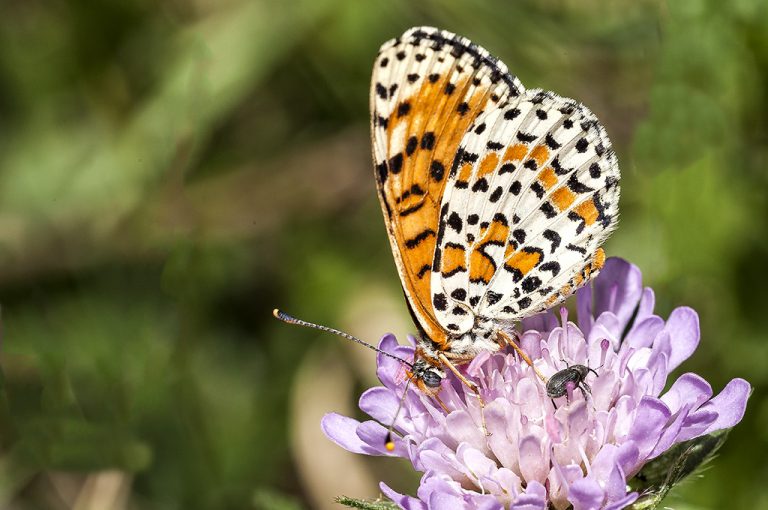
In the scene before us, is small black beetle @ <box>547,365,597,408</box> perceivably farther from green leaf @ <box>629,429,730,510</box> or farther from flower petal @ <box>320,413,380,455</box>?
flower petal @ <box>320,413,380,455</box>

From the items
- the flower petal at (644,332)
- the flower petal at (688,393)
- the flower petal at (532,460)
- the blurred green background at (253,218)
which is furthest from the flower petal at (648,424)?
the blurred green background at (253,218)

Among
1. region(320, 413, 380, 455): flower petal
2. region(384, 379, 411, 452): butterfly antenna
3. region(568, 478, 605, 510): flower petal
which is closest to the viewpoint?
region(568, 478, 605, 510): flower petal

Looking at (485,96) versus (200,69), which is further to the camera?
(200,69)

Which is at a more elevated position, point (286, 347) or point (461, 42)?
point (461, 42)

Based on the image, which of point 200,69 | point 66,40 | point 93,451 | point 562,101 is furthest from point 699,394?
point 66,40

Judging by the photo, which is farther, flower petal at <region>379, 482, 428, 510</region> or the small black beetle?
the small black beetle

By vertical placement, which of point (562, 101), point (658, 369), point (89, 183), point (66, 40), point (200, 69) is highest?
point (66, 40)

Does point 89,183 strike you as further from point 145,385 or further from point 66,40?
point 145,385

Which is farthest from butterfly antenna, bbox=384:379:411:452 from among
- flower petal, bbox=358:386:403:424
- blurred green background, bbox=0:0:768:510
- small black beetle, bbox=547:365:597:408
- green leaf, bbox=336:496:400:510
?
blurred green background, bbox=0:0:768:510
